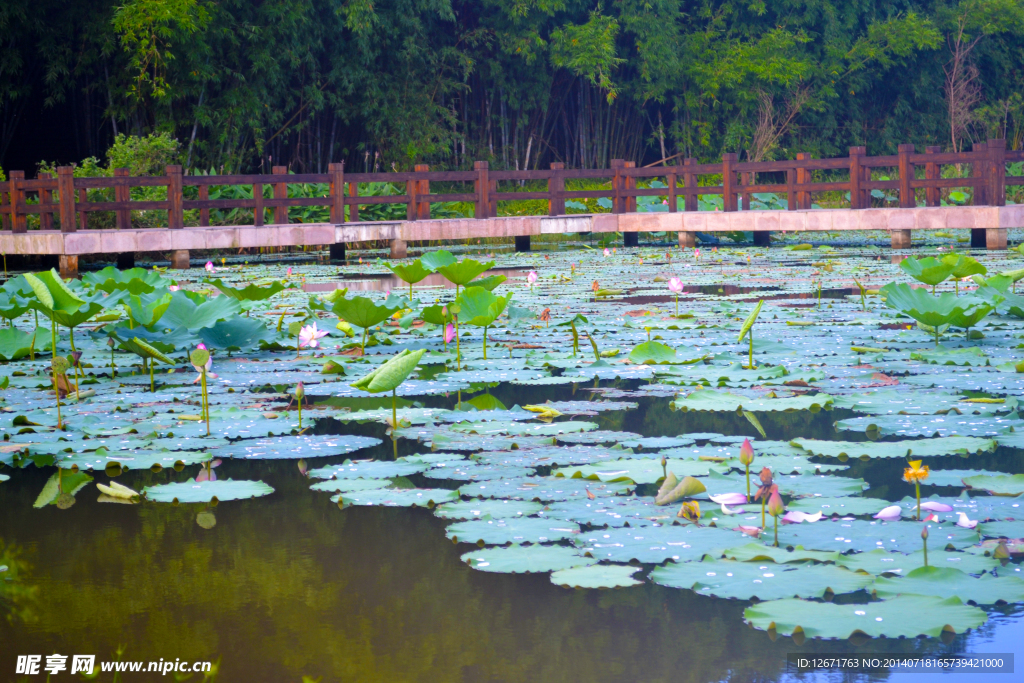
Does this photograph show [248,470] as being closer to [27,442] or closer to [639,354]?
[27,442]

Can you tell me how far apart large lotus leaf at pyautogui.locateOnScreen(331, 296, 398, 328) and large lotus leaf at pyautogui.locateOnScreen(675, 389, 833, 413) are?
1.30 m

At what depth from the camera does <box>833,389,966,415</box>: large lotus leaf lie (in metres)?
2.61

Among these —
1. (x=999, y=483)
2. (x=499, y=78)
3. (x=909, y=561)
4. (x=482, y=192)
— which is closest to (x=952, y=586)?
(x=909, y=561)

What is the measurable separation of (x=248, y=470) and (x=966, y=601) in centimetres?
147

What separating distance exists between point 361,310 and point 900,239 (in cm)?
824

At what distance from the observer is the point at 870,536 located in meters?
1.65

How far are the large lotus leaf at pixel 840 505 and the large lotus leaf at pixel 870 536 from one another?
4 centimetres

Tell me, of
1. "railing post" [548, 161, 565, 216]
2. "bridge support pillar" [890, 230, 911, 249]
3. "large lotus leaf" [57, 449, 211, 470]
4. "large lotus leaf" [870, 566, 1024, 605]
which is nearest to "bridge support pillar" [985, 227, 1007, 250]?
"bridge support pillar" [890, 230, 911, 249]

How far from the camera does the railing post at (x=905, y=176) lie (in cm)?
1087

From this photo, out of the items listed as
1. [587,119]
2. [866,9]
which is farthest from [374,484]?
[866,9]

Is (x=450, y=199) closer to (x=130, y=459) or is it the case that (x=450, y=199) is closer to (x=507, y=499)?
(x=130, y=459)

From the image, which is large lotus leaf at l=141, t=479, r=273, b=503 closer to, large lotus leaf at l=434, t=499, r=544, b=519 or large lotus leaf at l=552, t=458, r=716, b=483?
large lotus leaf at l=434, t=499, r=544, b=519

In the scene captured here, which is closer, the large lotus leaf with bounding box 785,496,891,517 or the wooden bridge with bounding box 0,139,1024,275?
the large lotus leaf with bounding box 785,496,891,517

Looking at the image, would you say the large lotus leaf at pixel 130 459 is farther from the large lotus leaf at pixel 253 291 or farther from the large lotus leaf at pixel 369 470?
the large lotus leaf at pixel 253 291
